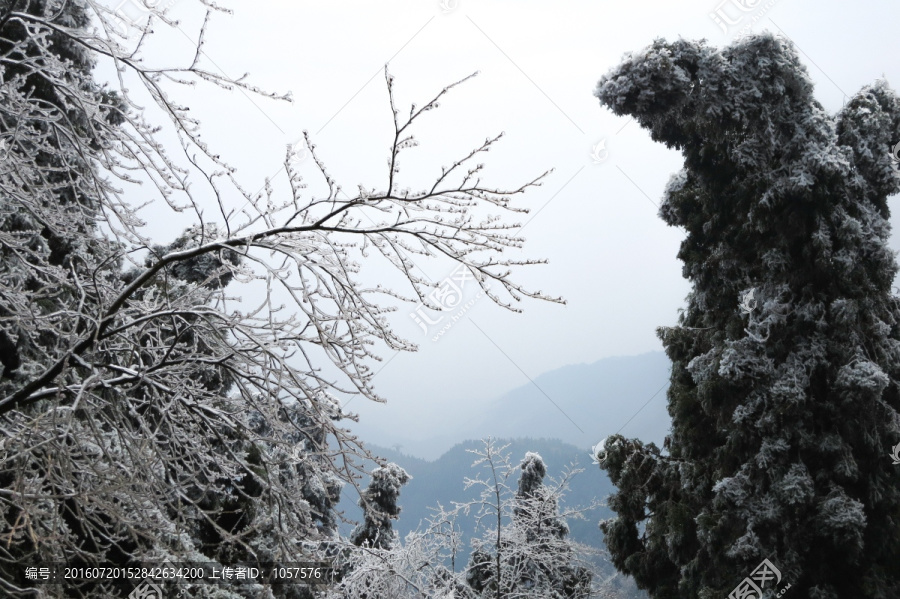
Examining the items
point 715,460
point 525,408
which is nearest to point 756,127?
point 715,460

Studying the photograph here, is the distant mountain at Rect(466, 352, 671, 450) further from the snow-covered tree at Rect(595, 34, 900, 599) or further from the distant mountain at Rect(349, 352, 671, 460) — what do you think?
the snow-covered tree at Rect(595, 34, 900, 599)

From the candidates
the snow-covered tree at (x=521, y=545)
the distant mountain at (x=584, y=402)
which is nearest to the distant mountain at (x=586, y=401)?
the distant mountain at (x=584, y=402)

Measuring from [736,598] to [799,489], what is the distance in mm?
1409

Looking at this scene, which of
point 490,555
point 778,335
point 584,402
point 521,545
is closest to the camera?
point 778,335

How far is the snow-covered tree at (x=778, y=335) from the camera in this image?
720cm

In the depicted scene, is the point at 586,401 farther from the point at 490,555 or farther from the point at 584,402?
the point at 490,555

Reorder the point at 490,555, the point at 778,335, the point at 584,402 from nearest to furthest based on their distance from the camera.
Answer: the point at 778,335, the point at 490,555, the point at 584,402

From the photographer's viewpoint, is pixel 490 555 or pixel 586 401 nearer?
pixel 490 555

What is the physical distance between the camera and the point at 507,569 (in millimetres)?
10930

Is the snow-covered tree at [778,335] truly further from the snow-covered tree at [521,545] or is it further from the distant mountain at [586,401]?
the distant mountain at [586,401]

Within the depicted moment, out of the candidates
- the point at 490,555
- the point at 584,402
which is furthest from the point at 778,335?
the point at 584,402

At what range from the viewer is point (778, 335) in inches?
310

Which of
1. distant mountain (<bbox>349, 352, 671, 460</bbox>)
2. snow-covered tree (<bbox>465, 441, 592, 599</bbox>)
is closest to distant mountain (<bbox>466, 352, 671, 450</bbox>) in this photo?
distant mountain (<bbox>349, 352, 671, 460</bbox>)

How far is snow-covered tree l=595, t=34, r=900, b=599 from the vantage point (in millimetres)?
7203
